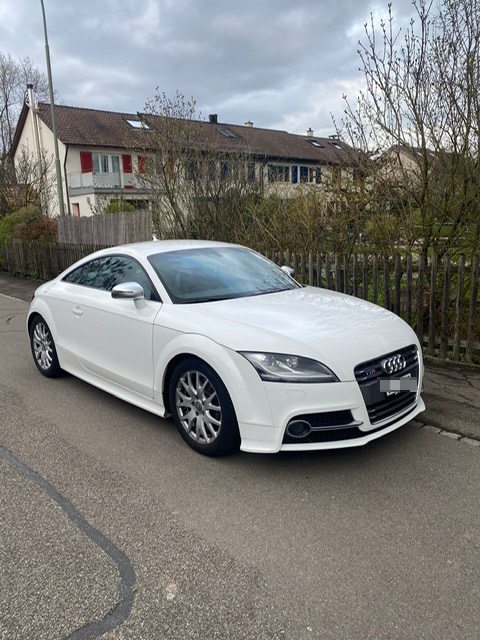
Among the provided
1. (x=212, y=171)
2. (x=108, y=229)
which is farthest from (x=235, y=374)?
(x=108, y=229)

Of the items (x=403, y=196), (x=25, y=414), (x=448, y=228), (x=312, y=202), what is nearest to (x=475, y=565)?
(x=25, y=414)

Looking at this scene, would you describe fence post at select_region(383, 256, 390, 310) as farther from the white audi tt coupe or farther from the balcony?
the balcony

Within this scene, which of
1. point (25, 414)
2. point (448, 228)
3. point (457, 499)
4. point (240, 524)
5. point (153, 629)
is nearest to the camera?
point (153, 629)

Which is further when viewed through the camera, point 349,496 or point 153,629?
point 349,496

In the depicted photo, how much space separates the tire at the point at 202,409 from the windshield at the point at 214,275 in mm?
642

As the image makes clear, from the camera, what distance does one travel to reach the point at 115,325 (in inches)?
167

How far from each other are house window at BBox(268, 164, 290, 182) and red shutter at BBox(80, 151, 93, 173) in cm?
2283

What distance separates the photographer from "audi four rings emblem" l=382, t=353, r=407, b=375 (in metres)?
3.31

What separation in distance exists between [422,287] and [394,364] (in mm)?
2741

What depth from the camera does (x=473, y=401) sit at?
14.8 ft

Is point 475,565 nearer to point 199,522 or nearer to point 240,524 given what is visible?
point 240,524

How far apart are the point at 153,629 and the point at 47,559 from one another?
763 millimetres

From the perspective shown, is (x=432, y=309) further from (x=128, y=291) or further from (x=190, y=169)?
(x=190, y=169)

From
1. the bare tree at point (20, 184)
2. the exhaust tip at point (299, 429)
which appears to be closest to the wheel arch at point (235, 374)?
the exhaust tip at point (299, 429)
